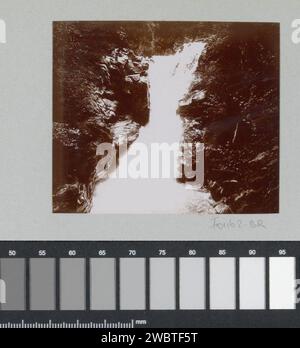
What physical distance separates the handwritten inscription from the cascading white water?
0.05 metres

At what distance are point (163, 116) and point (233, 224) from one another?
0.67 feet

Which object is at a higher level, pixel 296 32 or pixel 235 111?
pixel 296 32

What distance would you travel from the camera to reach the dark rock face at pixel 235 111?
0.90 m

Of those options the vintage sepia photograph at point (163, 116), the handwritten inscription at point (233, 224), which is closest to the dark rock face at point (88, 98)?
the vintage sepia photograph at point (163, 116)

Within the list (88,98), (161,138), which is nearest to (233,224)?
(161,138)

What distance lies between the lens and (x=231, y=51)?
2.95 feet

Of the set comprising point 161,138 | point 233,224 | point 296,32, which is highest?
point 296,32

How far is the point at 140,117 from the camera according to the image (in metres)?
0.90

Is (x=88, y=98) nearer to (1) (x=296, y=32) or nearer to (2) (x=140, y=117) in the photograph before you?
(2) (x=140, y=117)

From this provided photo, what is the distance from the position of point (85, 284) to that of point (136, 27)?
16.2 inches

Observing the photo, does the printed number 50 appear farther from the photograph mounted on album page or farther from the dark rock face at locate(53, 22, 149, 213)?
the dark rock face at locate(53, 22, 149, 213)

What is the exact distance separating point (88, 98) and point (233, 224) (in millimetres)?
305
